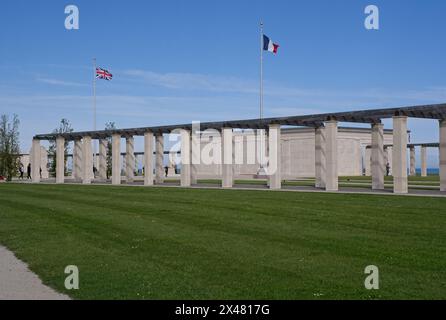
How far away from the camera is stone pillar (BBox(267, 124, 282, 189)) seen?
34719 mm

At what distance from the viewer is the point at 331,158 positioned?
105 ft

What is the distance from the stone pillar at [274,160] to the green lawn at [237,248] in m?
13.1

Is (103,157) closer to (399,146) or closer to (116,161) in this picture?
(116,161)

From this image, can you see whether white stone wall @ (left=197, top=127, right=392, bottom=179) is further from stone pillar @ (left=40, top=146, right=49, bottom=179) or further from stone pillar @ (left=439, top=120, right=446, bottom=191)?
stone pillar @ (left=439, top=120, right=446, bottom=191)

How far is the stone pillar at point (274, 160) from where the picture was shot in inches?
1367

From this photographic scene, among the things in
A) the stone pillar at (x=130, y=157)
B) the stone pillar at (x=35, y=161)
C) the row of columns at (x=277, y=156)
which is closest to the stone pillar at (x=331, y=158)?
the row of columns at (x=277, y=156)

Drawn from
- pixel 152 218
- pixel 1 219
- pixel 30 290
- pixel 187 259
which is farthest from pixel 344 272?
pixel 1 219

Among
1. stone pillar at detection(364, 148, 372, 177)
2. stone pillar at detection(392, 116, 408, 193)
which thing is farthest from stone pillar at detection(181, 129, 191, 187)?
stone pillar at detection(364, 148, 372, 177)

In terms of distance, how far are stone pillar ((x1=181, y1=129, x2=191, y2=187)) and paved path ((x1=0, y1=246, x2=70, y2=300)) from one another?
29067 millimetres

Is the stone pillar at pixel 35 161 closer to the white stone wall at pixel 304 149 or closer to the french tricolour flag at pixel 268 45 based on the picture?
the white stone wall at pixel 304 149

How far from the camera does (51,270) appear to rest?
409 inches

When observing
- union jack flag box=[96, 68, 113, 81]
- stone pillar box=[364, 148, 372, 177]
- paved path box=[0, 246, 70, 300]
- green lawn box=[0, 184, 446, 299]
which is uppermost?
union jack flag box=[96, 68, 113, 81]

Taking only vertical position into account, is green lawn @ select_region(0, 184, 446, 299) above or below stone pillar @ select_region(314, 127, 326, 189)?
below

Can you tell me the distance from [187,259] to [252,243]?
2235 millimetres
